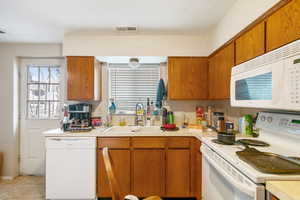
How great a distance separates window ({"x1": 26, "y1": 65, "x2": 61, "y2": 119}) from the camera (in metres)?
3.32

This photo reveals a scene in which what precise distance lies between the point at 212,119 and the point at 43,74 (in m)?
3.03

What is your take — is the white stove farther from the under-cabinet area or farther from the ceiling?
the ceiling

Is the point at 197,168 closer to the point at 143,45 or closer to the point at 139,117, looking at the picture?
the point at 139,117

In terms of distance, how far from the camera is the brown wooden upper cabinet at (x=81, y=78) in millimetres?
2707

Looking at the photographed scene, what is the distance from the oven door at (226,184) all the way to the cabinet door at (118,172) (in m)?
1.07

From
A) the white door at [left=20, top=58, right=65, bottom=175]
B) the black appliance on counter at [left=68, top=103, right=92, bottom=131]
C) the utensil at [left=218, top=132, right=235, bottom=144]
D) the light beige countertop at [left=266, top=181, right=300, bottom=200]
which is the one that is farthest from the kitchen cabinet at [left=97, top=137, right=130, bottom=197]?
the light beige countertop at [left=266, top=181, right=300, bottom=200]

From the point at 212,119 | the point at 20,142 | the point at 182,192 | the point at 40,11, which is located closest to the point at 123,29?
the point at 40,11

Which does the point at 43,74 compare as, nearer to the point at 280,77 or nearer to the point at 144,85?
the point at 144,85

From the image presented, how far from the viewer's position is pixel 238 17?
6.26ft

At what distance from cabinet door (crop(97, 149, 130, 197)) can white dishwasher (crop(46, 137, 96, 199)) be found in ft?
0.29

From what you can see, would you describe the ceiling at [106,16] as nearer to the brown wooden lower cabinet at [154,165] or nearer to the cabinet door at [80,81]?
the cabinet door at [80,81]

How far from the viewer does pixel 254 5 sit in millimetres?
1624

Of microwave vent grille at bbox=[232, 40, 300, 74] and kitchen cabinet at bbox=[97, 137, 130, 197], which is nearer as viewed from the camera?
microwave vent grille at bbox=[232, 40, 300, 74]

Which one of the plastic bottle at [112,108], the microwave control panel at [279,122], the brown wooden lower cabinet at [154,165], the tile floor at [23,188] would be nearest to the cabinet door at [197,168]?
the brown wooden lower cabinet at [154,165]
